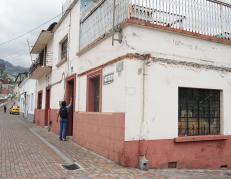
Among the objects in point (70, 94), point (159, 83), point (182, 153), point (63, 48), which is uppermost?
point (63, 48)

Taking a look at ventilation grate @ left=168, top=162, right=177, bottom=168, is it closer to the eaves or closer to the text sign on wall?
the text sign on wall

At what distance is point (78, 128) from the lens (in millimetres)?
11906

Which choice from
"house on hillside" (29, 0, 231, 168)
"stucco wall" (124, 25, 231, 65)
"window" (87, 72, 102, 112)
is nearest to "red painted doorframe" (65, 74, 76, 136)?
"house on hillside" (29, 0, 231, 168)

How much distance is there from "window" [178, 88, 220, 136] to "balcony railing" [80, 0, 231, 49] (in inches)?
72.3

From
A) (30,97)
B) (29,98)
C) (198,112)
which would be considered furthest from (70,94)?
(29,98)

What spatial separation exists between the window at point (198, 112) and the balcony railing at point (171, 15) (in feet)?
6.02

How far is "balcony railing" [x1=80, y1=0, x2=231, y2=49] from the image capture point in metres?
8.61

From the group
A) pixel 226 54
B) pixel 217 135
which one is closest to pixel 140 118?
pixel 217 135

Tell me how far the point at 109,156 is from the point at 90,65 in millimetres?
3516

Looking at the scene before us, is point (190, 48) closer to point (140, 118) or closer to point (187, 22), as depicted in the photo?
point (187, 22)

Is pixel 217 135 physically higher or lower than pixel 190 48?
lower

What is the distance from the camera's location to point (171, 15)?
30.0 ft

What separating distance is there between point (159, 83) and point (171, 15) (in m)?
2.08

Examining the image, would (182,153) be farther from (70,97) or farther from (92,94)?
(70,97)
